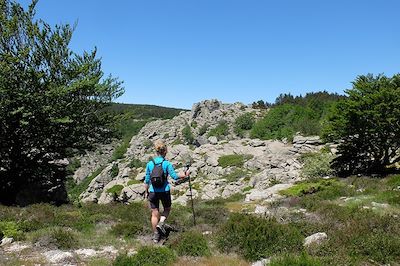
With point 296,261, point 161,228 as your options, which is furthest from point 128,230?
point 296,261

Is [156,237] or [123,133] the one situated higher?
[123,133]

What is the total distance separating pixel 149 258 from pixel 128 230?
279 cm

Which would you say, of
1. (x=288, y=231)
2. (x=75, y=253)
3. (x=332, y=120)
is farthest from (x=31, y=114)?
(x=332, y=120)

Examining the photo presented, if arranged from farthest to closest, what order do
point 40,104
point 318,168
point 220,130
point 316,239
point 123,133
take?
1. point 220,130
2. point 318,168
3. point 123,133
4. point 40,104
5. point 316,239

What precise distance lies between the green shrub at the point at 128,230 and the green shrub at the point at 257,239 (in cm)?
225

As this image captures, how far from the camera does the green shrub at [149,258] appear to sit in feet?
23.9

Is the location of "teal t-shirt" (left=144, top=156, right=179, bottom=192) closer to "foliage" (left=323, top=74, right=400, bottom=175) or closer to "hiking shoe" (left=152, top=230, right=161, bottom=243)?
"hiking shoe" (left=152, top=230, right=161, bottom=243)

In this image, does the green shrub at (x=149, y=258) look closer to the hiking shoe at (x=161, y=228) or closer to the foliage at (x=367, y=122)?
the hiking shoe at (x=161, y=228)

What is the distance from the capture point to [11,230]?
388 inches

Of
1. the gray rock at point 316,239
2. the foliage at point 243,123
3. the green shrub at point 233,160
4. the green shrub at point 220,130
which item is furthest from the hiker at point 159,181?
the foliage at point 243,123

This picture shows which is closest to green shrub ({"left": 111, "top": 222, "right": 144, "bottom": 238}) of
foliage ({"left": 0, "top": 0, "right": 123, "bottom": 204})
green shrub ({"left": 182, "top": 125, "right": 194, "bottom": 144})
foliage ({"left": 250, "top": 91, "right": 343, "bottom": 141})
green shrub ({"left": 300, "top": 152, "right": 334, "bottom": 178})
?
foliage ({"left": 0, "top": 0, "right": 123, "bottom": 204})

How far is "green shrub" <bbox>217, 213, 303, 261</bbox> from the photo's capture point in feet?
26.5

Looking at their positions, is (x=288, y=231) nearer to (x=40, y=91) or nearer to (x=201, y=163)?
(x=40, y=91)

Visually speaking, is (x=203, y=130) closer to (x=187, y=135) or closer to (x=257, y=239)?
(x=187, y=135)
